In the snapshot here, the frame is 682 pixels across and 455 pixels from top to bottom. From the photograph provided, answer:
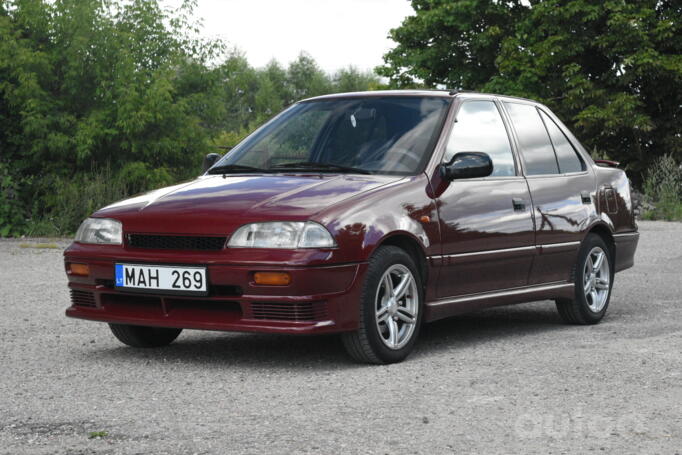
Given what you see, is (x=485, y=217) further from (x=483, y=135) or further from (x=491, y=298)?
(x=483, y=135)

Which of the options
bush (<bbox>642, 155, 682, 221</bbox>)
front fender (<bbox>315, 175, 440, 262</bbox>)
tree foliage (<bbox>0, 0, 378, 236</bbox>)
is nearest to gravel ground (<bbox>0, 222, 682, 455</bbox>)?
Result: front fender (<bbox>315, 175, 440, 262</bbox>)

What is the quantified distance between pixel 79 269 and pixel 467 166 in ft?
8.05

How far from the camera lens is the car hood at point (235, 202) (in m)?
5.80

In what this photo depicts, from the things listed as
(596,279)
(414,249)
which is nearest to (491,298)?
(414,249)

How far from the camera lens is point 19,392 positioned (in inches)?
213

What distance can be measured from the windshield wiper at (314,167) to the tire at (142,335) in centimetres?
131

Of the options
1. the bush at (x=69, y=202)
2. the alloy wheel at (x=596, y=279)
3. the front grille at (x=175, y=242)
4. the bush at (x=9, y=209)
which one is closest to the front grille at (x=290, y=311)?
the front grille at (x=175, y=242)

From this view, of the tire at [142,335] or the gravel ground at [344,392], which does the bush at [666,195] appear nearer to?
the gravel ground at [344,392]

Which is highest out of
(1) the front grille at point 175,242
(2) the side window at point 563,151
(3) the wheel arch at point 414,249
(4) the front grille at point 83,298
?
(2) the side window at point 563,151

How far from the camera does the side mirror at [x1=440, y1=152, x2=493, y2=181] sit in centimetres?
659

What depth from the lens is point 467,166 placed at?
6594 millimetres

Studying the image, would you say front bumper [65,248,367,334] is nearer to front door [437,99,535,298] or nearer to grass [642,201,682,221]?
front door [437,99,535,298]

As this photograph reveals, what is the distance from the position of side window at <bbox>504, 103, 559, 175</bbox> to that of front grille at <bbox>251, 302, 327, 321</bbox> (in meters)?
2.51

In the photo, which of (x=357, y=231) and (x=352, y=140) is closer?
(x=357, y=231)
